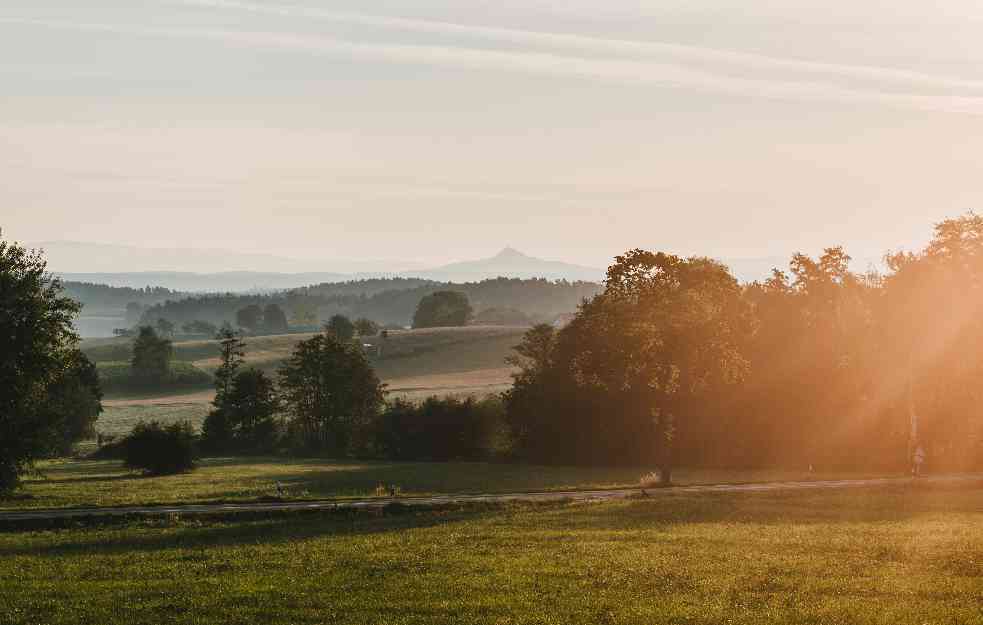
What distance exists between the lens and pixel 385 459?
11412 cm

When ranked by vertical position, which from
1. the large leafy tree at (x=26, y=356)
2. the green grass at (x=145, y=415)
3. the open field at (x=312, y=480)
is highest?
the large leafy tree at (x=26, y=356)

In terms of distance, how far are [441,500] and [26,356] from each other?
84.8 feet

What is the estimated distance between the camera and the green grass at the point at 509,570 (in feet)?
88.2

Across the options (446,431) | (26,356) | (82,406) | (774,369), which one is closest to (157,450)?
(26,356)

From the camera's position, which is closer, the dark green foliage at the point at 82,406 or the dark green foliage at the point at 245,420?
the dark green foliage at the point at 82,406

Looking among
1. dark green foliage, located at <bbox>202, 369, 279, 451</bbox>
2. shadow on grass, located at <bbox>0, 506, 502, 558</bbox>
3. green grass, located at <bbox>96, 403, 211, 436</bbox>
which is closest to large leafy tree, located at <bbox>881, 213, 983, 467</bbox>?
shadow on grass, located at <bbox>0, 506, 502, 558</bbox>

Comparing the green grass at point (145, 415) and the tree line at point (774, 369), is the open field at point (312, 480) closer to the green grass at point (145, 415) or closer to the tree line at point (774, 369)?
the tree line at point (774, 369)

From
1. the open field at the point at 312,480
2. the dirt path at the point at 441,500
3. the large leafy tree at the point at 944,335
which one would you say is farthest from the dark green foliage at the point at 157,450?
the large leafy tree at the point at 944,335

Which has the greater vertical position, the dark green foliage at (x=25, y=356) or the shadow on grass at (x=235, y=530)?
the dark green foliage at (x=25, y=356)

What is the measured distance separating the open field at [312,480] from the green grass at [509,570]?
15735 mm

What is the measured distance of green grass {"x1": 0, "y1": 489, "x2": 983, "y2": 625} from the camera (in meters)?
26.9

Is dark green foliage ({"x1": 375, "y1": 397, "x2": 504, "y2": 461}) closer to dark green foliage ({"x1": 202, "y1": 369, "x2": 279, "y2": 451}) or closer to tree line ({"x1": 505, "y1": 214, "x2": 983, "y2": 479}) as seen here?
tree line ({"x1": 505, "y1": 214, "x2": 983, "y2": 479})

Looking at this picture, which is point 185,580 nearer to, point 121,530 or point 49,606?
point 49,606

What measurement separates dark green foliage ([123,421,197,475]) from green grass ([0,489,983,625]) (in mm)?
43796
